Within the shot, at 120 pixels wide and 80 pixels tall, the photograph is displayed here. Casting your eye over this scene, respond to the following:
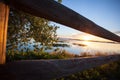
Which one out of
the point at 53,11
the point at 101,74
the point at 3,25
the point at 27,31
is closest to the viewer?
the point at 3,25

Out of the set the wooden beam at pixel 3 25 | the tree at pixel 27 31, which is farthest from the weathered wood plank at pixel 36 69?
the tree at pixel 27 31

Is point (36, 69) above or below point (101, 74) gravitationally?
above

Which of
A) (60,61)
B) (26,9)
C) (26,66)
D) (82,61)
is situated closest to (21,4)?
(26,9)

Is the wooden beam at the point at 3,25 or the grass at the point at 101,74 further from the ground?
the wooden beam at the point at 3,25

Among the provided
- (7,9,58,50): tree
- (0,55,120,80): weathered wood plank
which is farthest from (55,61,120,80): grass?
(0,55,120,80): weathered wood plank

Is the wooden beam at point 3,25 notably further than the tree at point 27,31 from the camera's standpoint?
No

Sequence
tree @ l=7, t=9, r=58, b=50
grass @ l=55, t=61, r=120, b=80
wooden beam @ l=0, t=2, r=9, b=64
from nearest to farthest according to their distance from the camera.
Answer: wooden beam @ l=0, t=2, r=9, b=64, tree @ l=7, t=9, r=58, b=50, grass @ l=55, t=61, r=120, b=80

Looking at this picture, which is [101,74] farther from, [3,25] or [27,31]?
[3,25]

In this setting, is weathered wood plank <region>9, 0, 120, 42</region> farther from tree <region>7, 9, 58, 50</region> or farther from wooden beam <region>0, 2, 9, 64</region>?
tree <region>7, 9, 58, 50</region>

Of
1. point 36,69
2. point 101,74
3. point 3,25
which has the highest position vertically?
point 3,25

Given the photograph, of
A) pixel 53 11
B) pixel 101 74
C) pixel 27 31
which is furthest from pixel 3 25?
pixel 101 74

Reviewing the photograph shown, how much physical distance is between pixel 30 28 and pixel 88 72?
2.72 metres

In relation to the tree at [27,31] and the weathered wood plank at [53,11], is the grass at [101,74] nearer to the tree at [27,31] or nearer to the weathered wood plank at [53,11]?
the tree at [27,31]

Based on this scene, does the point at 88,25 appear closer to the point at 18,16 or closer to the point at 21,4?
the point at 21,4
